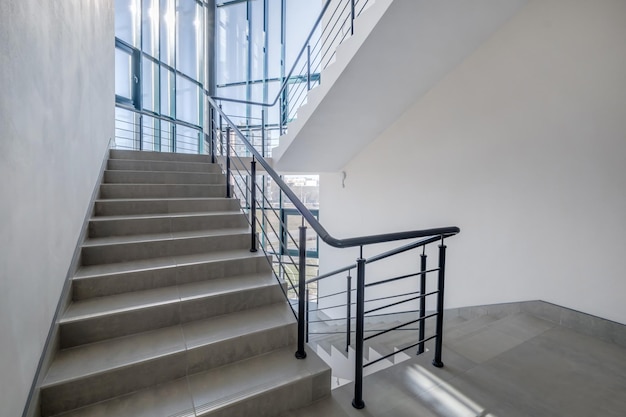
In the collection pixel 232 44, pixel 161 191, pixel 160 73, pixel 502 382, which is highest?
pixel 232 44

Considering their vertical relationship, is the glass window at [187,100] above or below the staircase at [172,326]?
above

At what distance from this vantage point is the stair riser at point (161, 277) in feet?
6.30

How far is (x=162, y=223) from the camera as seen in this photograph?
261 cm

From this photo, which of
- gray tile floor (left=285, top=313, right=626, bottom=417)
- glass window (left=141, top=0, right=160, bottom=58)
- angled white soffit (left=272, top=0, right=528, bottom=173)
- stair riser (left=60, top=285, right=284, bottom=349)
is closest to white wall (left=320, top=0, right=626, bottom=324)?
angled white soffit (left=272, top=0, right=528, bottom=173)

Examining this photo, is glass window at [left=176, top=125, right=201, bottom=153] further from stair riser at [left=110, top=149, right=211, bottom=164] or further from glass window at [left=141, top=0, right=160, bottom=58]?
stair riser at [left=110, top=149, right=211, bottom=164]

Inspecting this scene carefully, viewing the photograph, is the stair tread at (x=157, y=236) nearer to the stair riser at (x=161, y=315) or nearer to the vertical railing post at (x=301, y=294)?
the stair riser at (x=161, y=315)

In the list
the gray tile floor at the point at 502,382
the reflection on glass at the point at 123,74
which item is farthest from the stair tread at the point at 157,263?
the reflection on glass at the point at 123,74

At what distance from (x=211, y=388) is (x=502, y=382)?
5.37 ft

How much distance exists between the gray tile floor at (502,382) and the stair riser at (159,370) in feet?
1.39

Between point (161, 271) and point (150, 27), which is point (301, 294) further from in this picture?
point (150, 27)

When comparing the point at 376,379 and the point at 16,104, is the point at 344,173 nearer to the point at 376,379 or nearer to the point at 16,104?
the point at 376,379

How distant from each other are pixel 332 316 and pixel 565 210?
13.4ft

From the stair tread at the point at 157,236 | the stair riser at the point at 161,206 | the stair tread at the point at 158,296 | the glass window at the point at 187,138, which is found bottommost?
the stair tread at the point at 158,296

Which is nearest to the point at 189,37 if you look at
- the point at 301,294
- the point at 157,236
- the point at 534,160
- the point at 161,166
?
the point at 161,166
